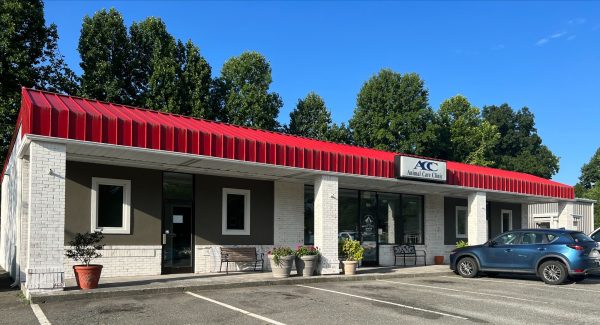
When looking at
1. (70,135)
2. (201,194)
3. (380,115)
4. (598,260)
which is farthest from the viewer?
(380,115)

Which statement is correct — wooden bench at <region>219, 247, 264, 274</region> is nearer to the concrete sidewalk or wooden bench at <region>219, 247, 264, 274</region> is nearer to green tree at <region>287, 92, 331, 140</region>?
the concrete sidewalk

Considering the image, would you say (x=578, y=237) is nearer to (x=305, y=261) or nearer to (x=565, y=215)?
(x=305, y=261)

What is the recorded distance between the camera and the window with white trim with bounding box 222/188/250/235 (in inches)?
663

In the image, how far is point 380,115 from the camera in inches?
1775

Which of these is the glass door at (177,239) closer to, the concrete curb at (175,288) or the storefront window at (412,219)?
the concrete curb at (175,288)

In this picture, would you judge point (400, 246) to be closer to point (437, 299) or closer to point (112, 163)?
point (437, 299)

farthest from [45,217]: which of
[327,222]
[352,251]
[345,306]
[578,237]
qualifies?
[578,237]

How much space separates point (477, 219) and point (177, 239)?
40.5 feet

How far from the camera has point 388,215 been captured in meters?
21.6

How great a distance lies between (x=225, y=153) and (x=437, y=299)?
635 centimetres

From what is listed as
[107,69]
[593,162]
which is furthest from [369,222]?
[593,162]

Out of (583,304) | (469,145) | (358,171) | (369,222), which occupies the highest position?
(469,145)

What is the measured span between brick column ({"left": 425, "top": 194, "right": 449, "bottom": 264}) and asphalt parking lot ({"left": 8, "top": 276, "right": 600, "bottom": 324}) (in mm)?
8636

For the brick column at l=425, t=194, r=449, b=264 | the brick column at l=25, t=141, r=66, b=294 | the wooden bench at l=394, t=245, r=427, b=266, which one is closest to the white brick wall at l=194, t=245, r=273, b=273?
the brick column at l=25, t=141, r=66, b=294
